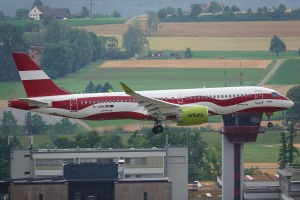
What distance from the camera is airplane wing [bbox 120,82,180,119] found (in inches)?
4208

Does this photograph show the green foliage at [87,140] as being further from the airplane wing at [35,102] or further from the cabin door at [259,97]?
the cabin door at [259,97]

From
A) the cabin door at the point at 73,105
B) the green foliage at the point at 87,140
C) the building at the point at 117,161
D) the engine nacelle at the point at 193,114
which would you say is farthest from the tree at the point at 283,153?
the cabin door at the point at 73,105

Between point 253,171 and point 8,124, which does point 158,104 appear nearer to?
point 253,171

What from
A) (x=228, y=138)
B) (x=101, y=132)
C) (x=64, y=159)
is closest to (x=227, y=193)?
(x=228, y=138)

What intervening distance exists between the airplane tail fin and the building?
28.9 m

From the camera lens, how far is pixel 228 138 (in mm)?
143625

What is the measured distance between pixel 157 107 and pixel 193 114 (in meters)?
3.14

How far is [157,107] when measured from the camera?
107750 mm

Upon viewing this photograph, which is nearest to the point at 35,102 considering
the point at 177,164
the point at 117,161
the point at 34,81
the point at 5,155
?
the point at 34,81

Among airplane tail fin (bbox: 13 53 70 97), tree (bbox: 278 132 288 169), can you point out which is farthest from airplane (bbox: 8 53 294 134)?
tree (bbox: 278 132 288 169)

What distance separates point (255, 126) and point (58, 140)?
112 ft

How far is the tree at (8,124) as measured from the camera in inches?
6526

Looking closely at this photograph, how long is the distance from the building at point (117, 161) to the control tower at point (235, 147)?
4.65 meters

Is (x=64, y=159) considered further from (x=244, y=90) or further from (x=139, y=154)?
(x=244, y=90)
